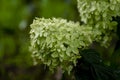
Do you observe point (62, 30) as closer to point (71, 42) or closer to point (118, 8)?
point (71, 42)

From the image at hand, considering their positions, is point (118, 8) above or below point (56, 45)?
above

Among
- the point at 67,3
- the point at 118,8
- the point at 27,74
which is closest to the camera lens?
the point at 118,8

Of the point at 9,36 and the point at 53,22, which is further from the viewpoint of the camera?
the point at 9,36

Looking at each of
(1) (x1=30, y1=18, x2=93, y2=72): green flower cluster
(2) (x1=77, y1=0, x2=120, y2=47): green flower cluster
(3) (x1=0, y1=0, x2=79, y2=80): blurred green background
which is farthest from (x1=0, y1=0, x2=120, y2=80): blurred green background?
(1) (x1=30, y1=18, x2=93, y2=72): green flower cluster

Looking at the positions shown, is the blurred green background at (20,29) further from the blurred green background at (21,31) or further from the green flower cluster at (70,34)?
the green flower cluster at (70,34)

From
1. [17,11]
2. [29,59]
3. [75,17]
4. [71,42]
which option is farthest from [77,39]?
[75,17]

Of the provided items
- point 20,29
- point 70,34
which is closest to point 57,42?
point 70,34

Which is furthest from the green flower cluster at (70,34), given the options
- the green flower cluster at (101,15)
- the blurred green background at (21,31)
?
the blurred green background at (21,31)
